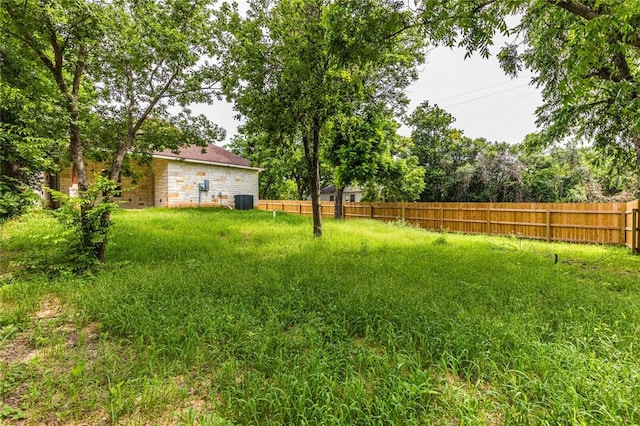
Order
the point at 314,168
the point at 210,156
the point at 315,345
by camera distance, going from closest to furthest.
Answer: the point at 315,345 → the point at 314,168 → the point at 210,156

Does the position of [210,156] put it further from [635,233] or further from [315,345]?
[635,233]

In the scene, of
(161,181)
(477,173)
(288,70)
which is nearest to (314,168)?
(288,70)

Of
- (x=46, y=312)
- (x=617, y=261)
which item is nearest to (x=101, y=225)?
(x=46, y=312)

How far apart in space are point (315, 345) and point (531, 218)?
480 inches

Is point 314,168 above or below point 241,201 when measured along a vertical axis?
above

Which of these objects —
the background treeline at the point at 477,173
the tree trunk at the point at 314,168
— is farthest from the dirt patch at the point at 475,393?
the background treeline at the point at 477,173

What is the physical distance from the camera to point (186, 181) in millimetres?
14953

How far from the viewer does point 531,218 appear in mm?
11094

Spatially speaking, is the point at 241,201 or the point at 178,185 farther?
the point at 241,201

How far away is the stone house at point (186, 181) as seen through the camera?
14.1 metres

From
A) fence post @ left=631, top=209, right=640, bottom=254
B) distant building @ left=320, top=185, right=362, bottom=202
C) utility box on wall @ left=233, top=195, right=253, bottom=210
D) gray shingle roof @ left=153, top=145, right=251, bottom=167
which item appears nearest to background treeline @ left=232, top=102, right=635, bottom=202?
gray shingle roof @ left=153, top=145, right=251, bottom=167

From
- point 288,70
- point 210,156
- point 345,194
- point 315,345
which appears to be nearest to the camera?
point 315,345

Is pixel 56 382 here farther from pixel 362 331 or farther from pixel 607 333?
pixel 607 333

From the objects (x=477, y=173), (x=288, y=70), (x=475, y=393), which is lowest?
(x=475, y=393)
